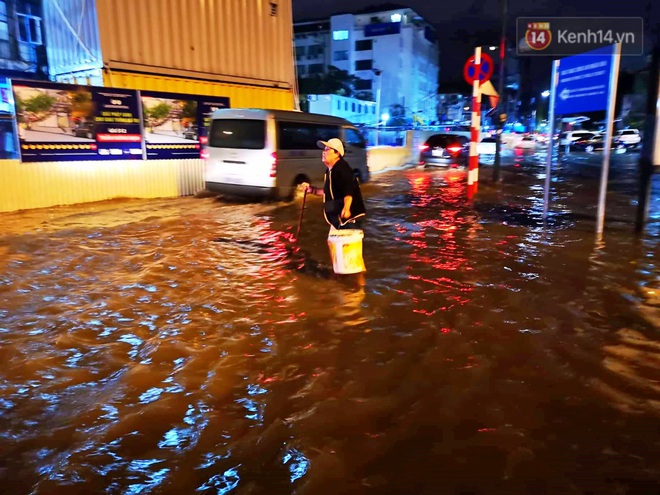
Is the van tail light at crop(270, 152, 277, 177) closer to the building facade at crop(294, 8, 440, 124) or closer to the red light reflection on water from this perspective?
the red light reflection on water

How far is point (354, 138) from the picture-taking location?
14000 millimetres

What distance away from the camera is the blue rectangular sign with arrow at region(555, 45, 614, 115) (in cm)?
748

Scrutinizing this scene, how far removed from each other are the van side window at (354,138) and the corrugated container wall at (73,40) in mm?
5989

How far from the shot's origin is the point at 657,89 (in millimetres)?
7469

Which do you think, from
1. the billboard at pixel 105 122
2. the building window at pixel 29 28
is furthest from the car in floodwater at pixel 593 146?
the building window at pixel 29 28

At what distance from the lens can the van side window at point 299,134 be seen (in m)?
11.1

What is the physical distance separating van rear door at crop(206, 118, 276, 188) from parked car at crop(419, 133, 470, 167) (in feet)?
39.4

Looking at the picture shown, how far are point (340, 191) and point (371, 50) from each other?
235 feet

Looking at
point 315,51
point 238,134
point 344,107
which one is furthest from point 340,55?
point 238,134

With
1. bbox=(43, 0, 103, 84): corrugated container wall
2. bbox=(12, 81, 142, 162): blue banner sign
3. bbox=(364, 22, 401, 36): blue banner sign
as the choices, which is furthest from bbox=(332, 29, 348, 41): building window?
bbox=(12, 81, 142, 162): blue banner sign

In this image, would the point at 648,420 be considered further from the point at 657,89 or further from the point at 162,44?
the point at 162,44

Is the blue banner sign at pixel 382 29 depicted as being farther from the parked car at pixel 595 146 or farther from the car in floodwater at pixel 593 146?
the parked car at pixel 595 146

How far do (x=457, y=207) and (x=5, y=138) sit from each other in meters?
9.22

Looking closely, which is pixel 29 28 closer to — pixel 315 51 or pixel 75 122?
pixel 75 122
